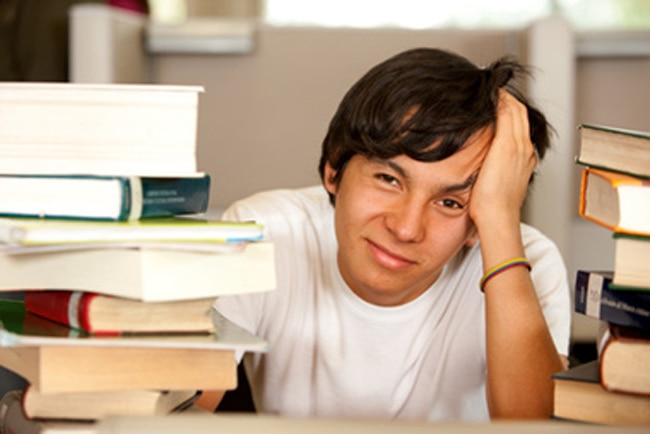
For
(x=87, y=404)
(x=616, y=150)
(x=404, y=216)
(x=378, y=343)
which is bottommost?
(x=378, y=343)

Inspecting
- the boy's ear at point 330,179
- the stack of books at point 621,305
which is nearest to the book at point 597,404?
the stack of books at point 621,305

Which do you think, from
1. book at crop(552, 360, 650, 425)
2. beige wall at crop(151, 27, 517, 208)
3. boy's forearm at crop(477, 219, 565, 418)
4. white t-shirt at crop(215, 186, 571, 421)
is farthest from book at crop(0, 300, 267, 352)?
beige wall at crop(151, 27, 517, 208)

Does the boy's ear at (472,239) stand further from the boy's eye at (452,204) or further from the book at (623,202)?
the book at (623,202)

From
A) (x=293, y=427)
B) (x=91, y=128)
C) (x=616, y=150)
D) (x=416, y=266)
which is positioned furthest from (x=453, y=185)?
(x=293, y=427)

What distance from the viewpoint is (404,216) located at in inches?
50.1

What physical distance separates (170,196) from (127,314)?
124mm

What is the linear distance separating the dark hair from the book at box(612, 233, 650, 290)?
488 mm

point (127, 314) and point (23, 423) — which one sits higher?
point (127, 314)

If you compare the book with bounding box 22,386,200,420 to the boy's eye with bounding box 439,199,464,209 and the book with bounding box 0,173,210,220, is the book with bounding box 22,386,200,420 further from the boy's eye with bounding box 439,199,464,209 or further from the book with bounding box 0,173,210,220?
the boy's eye with bounding box 439,199,464,209

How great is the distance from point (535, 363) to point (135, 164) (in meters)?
0.59

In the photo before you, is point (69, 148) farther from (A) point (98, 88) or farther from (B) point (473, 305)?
(B) point (473, 305)

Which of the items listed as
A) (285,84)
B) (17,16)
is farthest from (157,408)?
(17,16)

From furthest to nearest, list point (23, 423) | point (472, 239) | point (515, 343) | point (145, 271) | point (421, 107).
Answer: point (472, 239) < point (421, 107) < point (515, 343) < point (23, 423) < point (145, 271)

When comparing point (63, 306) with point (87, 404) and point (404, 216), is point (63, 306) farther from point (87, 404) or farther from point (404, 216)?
point (404, 216)
